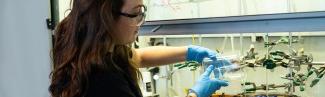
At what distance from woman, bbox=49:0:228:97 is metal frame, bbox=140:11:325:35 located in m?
0.35

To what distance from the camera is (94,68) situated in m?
1.05

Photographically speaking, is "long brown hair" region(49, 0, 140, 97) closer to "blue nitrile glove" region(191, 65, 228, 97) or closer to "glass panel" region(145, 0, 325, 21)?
"blue nitrile glove" region(191, 65, 228, 97)

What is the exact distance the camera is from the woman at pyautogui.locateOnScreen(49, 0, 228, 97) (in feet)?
3.40

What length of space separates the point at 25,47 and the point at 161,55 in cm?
100

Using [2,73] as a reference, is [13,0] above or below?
above

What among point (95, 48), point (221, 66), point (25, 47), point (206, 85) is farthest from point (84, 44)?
point (25, 47)

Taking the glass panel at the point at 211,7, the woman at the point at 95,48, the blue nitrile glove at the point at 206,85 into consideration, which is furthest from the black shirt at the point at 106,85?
the glass panel at the point at 211,7

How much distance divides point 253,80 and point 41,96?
1.19 meters

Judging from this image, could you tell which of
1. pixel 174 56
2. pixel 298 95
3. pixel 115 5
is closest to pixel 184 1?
pixel 174 56

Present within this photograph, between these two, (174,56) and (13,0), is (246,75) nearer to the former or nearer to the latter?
(174,56)

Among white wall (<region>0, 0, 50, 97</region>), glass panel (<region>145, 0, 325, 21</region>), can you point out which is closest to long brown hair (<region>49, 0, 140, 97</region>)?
glass panel (<region>145, 0, 325, 21</region>)

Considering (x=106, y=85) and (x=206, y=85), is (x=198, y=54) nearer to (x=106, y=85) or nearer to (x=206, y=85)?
(x=206, y=85)

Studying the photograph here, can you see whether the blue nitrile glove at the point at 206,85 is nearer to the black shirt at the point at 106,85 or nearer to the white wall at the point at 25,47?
the black shirt at the point at 106,85

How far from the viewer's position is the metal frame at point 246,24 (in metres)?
1.18
